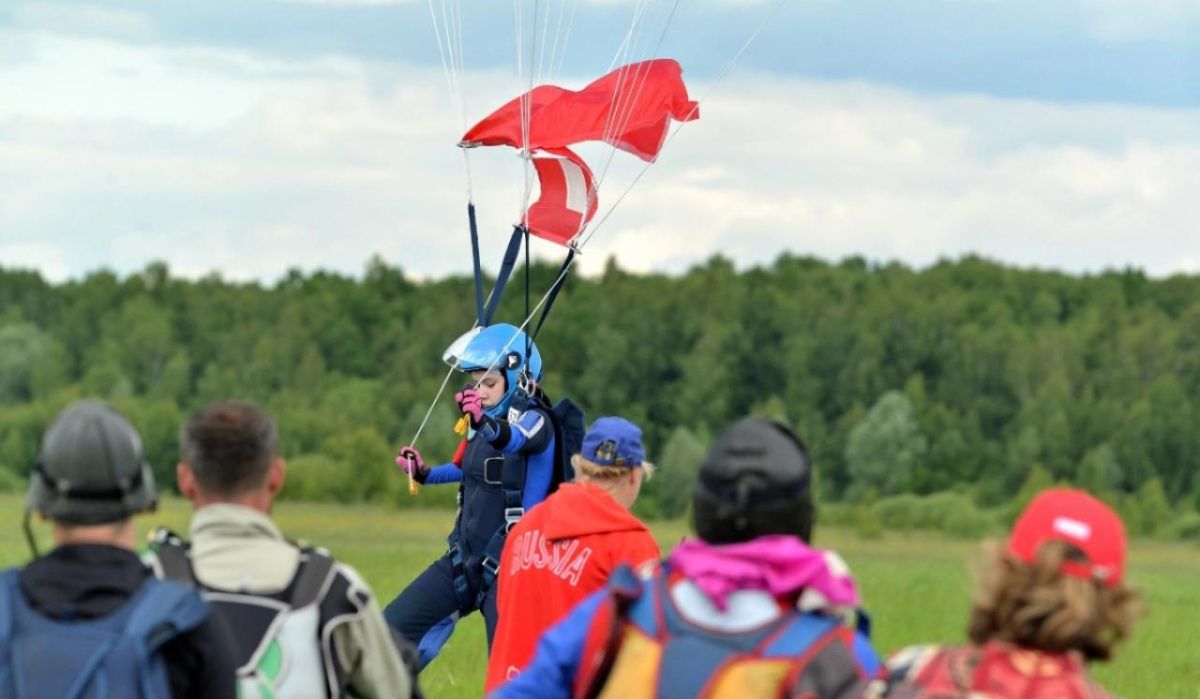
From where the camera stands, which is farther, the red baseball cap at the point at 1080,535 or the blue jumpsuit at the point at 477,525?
the blue jumpsuit at the point at 477,525

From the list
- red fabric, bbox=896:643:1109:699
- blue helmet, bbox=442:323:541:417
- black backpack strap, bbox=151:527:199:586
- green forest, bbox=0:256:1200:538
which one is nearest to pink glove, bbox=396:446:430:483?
blue helmet, bbox=442:323:541:417

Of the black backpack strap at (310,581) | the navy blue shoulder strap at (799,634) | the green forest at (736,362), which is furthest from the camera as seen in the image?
the green forest at (736,362)

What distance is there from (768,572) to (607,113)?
5.78 metres

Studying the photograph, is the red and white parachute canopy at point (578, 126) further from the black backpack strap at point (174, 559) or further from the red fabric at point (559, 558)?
the black backpack strap at point (174, 559)

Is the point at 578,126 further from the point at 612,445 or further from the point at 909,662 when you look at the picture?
the point at 909,662

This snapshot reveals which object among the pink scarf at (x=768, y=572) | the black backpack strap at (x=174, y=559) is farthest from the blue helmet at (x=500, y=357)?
the pink scarf at (x=768, y=572)

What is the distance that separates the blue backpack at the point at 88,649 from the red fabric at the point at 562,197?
212 inches

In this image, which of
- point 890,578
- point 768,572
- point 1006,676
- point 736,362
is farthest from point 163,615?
point 736,362

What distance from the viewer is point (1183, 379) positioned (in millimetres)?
58688

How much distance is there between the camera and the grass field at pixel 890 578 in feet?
36.3

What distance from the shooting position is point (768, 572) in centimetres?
316

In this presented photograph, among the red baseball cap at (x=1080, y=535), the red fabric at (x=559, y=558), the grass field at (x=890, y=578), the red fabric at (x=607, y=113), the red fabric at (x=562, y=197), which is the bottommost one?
the grass field at (x=890, y=578)

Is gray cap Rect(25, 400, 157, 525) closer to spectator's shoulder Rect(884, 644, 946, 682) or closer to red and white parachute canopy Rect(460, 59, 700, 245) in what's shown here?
spectator's shoulder Rect(884, 644, 946, 682)

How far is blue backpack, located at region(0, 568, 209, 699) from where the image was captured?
10.3 feet
